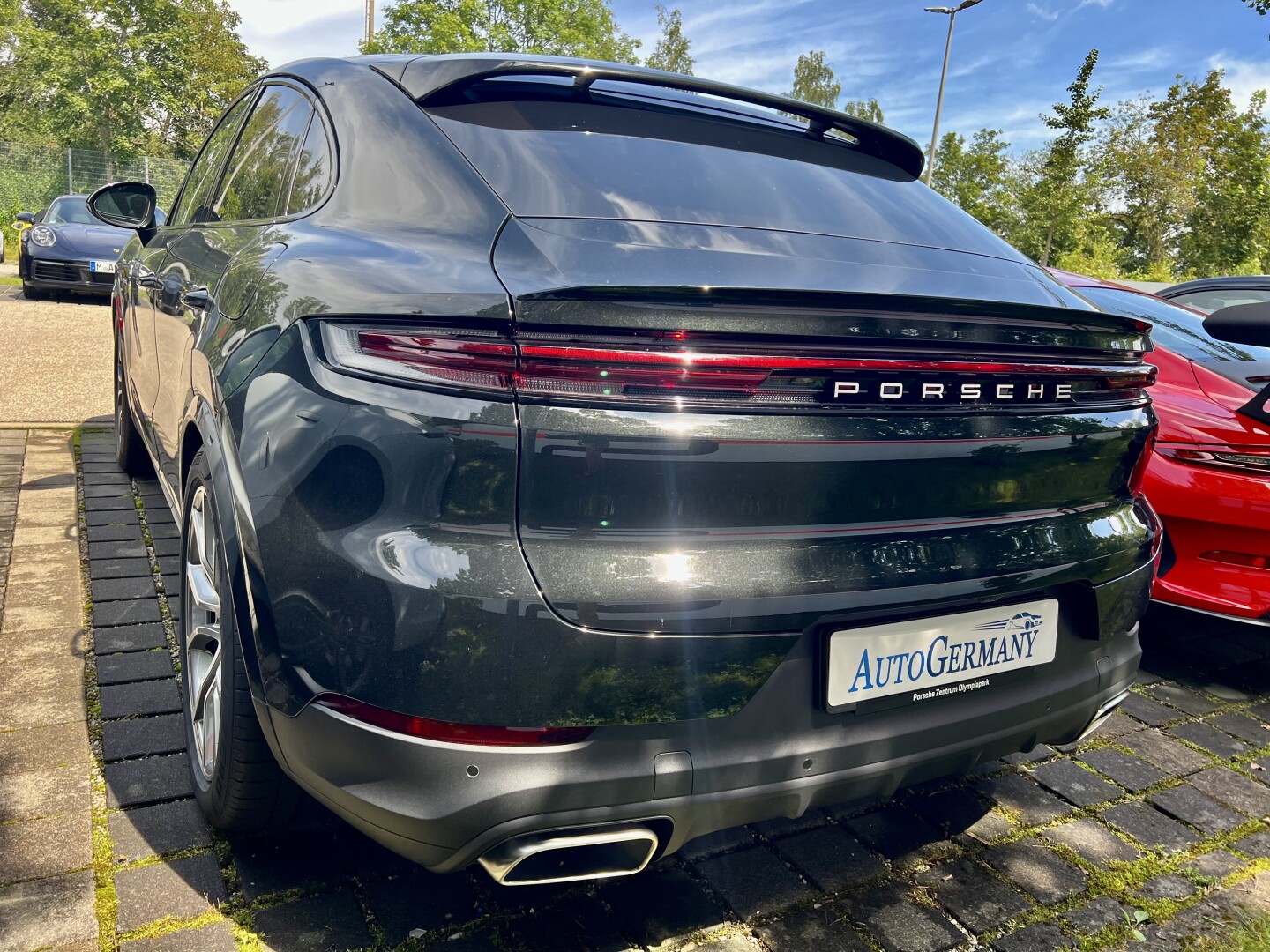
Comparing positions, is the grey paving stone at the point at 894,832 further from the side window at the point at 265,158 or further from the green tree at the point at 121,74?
the green tree at the point at 121,74

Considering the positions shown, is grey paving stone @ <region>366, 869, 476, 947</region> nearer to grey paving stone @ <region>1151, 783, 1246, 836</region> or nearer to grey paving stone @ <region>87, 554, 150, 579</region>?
grey paving stone @ <region>1151, 783, 1246, 836</region>

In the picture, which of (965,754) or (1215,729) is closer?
(965,754)

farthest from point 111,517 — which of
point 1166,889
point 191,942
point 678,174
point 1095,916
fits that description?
point 1166,889

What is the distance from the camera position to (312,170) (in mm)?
2266

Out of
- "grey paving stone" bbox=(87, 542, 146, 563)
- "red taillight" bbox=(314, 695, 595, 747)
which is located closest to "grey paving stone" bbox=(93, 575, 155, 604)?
"grey paving stone" bbox=(87, 542, 146, 563)

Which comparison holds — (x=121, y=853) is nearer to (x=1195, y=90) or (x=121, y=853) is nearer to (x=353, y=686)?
(x=353, y=686)

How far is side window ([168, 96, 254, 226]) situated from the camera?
329 cm

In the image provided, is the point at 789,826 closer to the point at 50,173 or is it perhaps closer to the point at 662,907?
the point at 662,907

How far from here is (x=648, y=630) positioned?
60.1 inches

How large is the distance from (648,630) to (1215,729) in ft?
8.33

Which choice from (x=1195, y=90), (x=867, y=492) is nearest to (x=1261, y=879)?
(x=867, y=492)

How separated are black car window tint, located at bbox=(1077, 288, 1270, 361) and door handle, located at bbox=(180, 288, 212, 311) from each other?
2696 mm

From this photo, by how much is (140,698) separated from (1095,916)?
250cm

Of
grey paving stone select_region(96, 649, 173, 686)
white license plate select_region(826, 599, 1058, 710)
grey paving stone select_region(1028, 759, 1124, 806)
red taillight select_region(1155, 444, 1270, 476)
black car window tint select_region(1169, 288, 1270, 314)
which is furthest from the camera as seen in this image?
black car window tint select_region(1169, 288, 1270, 314)
